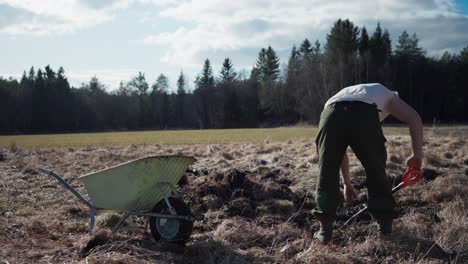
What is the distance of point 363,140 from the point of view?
131 inches

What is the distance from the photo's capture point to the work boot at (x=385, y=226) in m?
3.54

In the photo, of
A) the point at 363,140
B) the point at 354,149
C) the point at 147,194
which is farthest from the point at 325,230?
the point at 147,194

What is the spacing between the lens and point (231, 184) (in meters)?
6.01

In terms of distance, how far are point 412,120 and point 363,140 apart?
458mm

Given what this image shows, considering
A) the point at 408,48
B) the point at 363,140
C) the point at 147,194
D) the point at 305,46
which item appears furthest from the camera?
the point at 305,46

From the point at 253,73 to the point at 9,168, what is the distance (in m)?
65.5

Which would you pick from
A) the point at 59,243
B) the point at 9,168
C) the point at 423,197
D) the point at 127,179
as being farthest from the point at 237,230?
the point at 9,168

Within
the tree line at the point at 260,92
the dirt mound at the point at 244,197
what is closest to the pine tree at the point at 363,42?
the tree line at the point at 260,92

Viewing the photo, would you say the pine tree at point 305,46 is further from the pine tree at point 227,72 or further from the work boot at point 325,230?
the work boot at point 325,230

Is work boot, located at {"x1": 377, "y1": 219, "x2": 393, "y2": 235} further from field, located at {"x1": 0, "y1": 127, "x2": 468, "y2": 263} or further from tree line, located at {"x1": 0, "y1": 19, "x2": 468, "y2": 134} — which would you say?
tree line, located at {"x1": 0, "y1": 19, "x2": 468, "y2": 134}

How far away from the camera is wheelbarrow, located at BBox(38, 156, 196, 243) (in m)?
3.91

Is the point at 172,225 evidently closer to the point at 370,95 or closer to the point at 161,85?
the point at 370,95

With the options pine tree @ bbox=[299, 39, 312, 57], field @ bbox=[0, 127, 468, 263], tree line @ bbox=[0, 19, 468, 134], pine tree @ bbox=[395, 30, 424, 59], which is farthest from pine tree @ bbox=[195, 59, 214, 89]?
field @ bbox=[0, 127, 468, 263]

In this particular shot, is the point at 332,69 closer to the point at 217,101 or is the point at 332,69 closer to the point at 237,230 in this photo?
the point at 217,101
